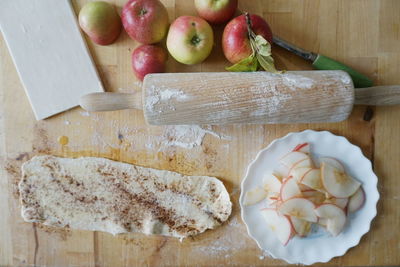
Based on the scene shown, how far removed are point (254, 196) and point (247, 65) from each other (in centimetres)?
38

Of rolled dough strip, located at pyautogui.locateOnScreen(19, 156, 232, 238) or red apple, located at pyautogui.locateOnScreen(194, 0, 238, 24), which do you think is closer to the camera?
red apple, located at pyautogui.locateOnScreen(194, 0, 238, 24)

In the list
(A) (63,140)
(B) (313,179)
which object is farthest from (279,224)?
(A) (63,140)

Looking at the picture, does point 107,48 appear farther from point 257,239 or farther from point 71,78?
point 257,239

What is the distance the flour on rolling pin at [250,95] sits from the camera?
96 centimetres

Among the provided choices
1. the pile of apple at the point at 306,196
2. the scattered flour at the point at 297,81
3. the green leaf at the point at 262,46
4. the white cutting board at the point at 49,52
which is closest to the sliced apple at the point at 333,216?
the pile of apple at the point at 306,196

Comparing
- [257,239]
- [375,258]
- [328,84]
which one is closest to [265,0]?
[328,84]

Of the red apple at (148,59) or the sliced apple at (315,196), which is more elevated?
the red apple at (148,59)

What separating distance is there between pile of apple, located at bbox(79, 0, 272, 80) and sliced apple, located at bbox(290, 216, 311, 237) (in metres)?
0.48

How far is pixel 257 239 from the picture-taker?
Answer: 1.10 m

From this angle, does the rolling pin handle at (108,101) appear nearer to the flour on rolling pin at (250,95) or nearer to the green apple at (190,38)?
the flour on rolling pin at (250,95)

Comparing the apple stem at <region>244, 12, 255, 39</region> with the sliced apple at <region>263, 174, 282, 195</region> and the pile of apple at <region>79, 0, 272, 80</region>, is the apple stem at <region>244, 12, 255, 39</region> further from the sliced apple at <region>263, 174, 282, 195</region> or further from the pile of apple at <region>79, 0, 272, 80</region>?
the sliced apple at <region>263, 174, 282, 195</region>

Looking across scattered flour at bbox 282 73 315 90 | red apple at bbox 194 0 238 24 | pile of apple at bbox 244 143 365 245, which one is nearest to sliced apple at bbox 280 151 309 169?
pile of apple at bbox 244 143 365 245

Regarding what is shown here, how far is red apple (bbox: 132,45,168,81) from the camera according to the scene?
40.5 inches

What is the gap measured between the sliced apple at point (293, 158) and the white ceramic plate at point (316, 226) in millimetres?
26
